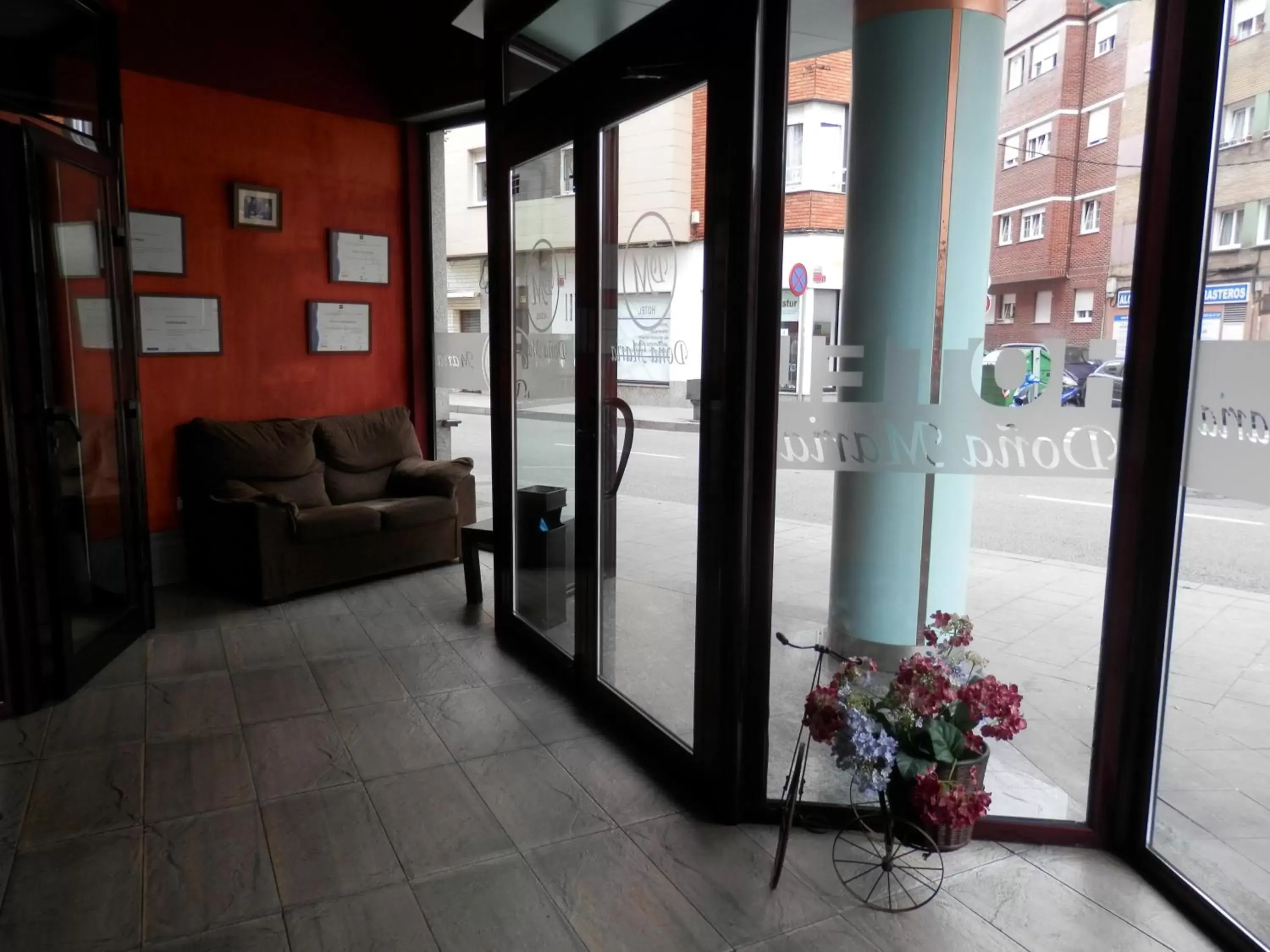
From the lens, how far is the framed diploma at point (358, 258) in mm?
5320

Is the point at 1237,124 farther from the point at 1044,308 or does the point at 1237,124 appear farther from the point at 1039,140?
the point at 1044,308

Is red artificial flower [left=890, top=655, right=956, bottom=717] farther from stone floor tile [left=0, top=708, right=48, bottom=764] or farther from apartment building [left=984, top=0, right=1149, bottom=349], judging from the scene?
stone floor tile [left=0, top=708, right=48, bottom=764]

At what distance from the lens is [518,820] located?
2436 mm

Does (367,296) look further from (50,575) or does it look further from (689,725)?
(689,725)

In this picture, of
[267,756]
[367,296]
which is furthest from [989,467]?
[367,296]

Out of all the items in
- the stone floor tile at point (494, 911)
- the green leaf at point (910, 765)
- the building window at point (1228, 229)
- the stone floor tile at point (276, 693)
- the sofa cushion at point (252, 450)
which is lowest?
the stone floor tile at point (494, 911)

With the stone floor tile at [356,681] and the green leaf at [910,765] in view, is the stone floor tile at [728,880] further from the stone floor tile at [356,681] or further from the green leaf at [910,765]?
the stone floor tile at [356,681]

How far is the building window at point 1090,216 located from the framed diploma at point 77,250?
3578 mm

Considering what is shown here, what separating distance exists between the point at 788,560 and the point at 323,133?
427cm

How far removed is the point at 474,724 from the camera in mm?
3061

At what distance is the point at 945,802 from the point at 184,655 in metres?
3.18

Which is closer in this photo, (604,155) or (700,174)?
(700,174)

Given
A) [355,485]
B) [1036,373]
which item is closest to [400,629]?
[355,485]

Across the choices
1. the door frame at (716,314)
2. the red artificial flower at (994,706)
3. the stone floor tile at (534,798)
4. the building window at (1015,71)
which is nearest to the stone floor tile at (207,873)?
the stone floor tile at (534,798)
